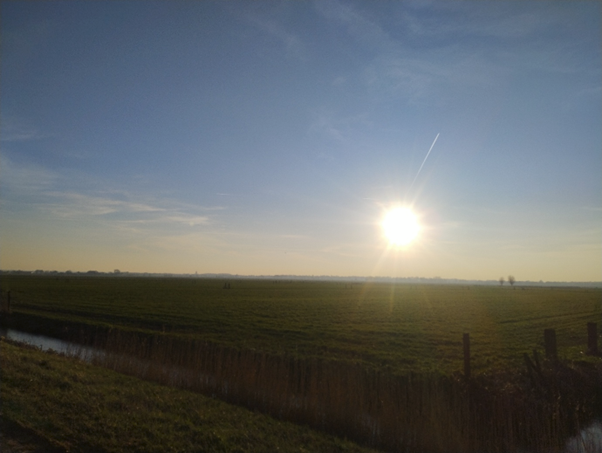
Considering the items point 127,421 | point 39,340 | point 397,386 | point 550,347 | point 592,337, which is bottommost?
point 39,340

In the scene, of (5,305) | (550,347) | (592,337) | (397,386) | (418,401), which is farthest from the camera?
(5,305)

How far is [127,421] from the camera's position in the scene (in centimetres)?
921

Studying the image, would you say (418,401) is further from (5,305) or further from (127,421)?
(5,305)

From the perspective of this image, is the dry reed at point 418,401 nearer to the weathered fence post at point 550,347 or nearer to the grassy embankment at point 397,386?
the grassy embankment at point 397,386

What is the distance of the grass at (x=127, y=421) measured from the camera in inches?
322

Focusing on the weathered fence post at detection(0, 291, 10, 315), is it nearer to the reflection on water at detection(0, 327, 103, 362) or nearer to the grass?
the reflection on water at detection(0, 327, 103, 362)

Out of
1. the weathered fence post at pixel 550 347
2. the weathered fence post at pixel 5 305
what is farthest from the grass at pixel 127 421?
the weathered fence post at pixel 5 305

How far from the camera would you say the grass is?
322 inches

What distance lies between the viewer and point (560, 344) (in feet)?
89.8

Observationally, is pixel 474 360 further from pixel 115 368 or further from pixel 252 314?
pixel 252 314

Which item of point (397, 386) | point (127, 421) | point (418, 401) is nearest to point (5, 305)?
point (127, 421)

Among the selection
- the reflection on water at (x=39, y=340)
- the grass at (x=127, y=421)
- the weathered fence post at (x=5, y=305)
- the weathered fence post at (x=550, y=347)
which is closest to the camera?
the grass at (x=127, y=421)

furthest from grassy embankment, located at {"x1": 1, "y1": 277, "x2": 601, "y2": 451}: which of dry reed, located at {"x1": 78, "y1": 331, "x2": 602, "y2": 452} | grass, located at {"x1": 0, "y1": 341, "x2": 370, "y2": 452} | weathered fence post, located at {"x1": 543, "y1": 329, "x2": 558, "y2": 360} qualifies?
grass, located at {"x1": 0, "y1": 341, "x2": 370, "y2": 452}

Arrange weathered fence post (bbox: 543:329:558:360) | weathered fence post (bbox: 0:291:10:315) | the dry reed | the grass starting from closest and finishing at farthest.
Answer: the grass < the dry reed < weathered fence post (bbox: 543:329:558:360) < weathered fence post (bbox: 0:291:10:315)
